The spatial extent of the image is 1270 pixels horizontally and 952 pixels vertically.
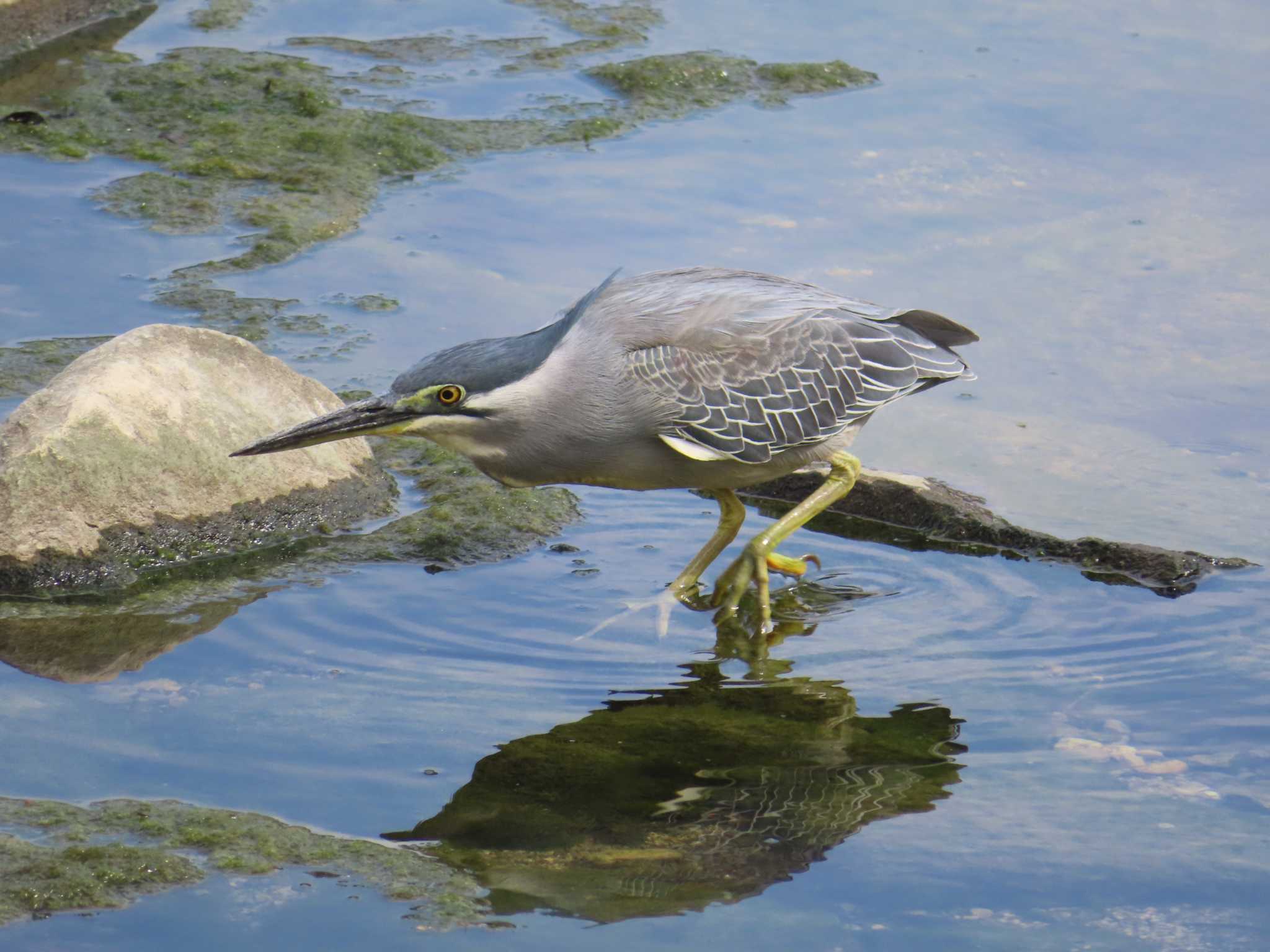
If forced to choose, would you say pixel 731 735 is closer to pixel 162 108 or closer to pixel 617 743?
pixel 617 743

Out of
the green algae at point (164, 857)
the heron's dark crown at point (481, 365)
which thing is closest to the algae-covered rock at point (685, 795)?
the green algae at point (164, 857)

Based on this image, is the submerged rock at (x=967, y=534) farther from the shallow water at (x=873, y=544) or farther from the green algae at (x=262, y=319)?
the green algae at (x=262, y=319)

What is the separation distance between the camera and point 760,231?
818 centimetres

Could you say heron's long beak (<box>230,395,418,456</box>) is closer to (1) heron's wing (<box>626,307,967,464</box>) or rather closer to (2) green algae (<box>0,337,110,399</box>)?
(1) heron's wing (<box>626,307,967,464</box>)

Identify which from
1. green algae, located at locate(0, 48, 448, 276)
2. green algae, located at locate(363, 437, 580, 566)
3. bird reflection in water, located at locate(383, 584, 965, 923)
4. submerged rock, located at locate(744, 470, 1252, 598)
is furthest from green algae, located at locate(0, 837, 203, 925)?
green algae, located at locate(0, 48, 448, 276)

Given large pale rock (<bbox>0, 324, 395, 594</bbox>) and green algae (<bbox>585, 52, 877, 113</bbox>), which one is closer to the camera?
large pale rock (<bbox>0, 324, 395, 594</bbox>)

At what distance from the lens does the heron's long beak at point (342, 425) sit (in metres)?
4.98

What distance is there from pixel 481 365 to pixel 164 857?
182 cm

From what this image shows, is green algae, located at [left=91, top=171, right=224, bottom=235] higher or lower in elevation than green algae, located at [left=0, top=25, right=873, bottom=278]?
lower

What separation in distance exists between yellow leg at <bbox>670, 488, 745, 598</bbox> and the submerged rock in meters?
0.54

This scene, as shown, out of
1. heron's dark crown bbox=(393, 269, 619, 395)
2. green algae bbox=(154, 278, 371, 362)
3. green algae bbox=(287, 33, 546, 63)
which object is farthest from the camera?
green algae bbox=(287, 33, 546, 63)

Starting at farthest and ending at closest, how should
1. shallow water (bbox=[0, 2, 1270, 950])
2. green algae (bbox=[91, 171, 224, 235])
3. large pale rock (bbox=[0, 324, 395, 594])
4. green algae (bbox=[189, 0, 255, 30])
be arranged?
green algae (bbox=[189, 0, 255, 30]) → green algae (bbox=[91, 171, 224, 235]) → large pale rock (bbox=[0, 324, 395, 594]) → shallow water (bbox=[0, 2, 1270, 950])

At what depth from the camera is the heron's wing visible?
537 centimetres

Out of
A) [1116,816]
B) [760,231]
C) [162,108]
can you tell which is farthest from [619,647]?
[162,108]
